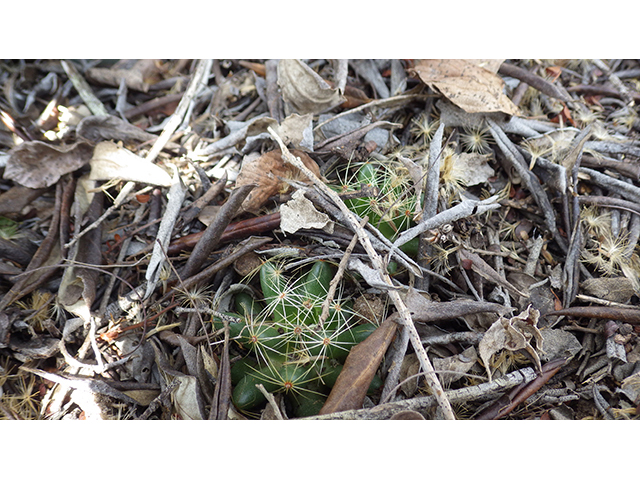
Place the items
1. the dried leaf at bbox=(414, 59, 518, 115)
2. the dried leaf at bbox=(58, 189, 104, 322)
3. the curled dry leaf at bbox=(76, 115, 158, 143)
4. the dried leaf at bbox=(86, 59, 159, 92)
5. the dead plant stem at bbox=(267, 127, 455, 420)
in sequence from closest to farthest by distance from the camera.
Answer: the dead plant stem at bbox=(267, 127, 455, 420)
the dried leaf at bbox=(58, 189, 104, 322)
the dried leaf at bbox=(414, 59, 518, 115)
the curled dry leaf at bbox=(76, 115, 158, 143)
the dried leaf at bbox=(86, 59, 159, 92)

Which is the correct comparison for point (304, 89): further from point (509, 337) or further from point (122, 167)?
point (509, 337)

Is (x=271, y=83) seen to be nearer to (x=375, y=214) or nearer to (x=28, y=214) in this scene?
(x=375, y=214)

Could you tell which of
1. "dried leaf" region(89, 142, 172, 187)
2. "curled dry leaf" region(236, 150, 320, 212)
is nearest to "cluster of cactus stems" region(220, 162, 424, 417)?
"curled dry leaf" region(236, 150, 320, 212)

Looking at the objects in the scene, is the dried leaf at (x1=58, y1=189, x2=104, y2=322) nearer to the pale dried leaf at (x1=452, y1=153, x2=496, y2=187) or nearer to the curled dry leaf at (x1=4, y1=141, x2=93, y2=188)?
the curled dry leaf at (x1=4, y1=141, x2=93, y2=188)

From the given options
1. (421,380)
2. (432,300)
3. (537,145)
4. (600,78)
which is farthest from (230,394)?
(600,78)

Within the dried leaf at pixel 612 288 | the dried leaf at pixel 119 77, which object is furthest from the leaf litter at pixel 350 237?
the dried leaf at pixel 119 77

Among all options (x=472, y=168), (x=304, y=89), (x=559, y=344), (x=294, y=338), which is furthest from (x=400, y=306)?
(x=304, y=89)
